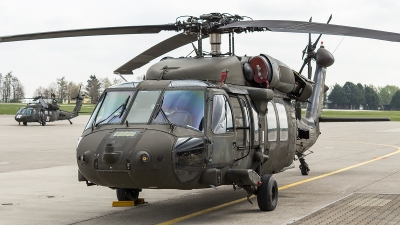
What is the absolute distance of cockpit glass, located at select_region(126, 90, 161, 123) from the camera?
9.79 m

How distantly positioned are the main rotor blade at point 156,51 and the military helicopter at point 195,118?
20 mm

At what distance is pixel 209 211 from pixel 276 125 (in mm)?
2288

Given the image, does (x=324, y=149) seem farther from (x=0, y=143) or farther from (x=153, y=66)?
(x=153, y=66)

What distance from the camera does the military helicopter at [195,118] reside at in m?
9.18

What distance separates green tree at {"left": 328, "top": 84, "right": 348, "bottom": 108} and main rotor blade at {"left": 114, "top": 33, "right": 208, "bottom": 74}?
175954 millimetres

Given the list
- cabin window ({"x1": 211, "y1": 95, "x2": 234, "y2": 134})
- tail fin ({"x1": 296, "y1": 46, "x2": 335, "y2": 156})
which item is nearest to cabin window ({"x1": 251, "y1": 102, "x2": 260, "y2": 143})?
cabin window ({"x1": 211, "y1": 95, "x2": 234, "y2": 134})

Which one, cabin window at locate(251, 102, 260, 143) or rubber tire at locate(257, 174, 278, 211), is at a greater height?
cabin window at locate(251, 102, 260, 143)

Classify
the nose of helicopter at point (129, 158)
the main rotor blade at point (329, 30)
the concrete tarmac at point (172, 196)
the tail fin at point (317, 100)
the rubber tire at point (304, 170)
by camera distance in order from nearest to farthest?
1. the nose of helicopter at point (129, 158)
2. the main rotor blade at point (329, 30)
3. the concrete tarmac at point (172, 196)
4. the tail fin at point (317, 100)
5. the rubber tire at point (304, 170)

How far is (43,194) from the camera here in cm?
1344

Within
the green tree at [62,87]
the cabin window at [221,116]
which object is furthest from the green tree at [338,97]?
the cabin window at [221,116]

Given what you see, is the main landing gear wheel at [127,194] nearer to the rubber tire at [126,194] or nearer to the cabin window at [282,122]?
the rubber tire at [126,194]

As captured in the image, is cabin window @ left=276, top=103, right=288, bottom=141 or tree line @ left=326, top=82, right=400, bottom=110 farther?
tree line @ left=326, top=82, right=400, bottom=110

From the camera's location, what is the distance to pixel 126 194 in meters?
11.4

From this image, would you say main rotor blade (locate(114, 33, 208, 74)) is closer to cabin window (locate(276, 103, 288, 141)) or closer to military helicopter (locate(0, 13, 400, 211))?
military helicopter (locate(0, 13, 400, 211))
